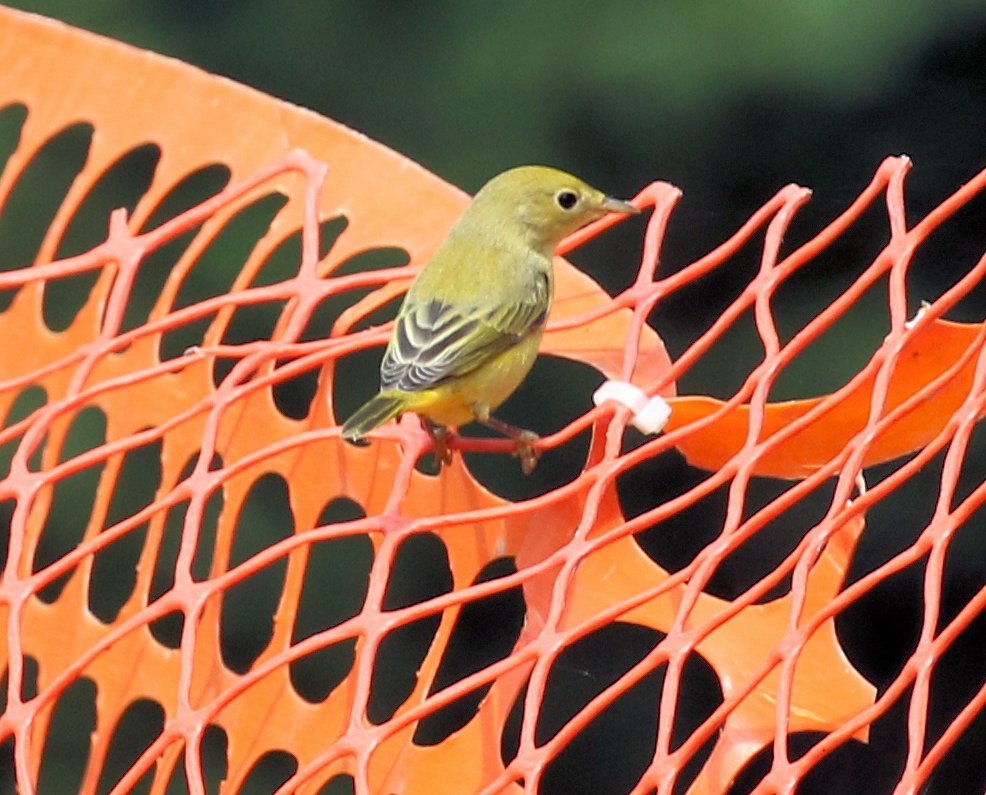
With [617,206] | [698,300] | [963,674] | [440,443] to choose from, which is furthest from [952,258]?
[440,443]

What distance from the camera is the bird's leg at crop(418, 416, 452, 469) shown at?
6.70 ft

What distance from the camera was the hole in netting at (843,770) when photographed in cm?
331

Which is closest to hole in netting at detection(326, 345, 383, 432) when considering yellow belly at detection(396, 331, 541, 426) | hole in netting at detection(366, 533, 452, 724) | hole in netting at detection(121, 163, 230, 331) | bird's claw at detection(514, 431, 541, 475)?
hole in netting at detection(366, 533, 452, 724)

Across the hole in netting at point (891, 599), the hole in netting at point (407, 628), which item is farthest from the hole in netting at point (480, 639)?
the hole in netting at point (891, 599)

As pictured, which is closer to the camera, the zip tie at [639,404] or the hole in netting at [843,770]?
the zip tie at [639,404]

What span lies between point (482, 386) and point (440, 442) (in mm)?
279

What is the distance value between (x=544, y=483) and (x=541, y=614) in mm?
1694

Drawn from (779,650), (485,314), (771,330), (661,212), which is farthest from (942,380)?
(485,314)

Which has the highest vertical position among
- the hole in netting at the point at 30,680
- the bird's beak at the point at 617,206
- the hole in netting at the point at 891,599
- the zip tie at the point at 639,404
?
the bird's beak at the point at 617,206

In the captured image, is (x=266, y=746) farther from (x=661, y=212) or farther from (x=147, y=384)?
(x=661, y=212)

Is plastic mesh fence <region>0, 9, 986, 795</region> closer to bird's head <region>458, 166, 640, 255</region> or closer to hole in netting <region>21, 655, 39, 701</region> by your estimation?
bird's head <region>458, 166, 640, 255</region>

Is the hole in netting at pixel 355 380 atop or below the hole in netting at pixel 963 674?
atop

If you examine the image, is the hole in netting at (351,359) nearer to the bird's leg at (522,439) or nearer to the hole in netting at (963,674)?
the bird's leg at (522,439)

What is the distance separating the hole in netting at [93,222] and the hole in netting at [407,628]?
87 centimetres
